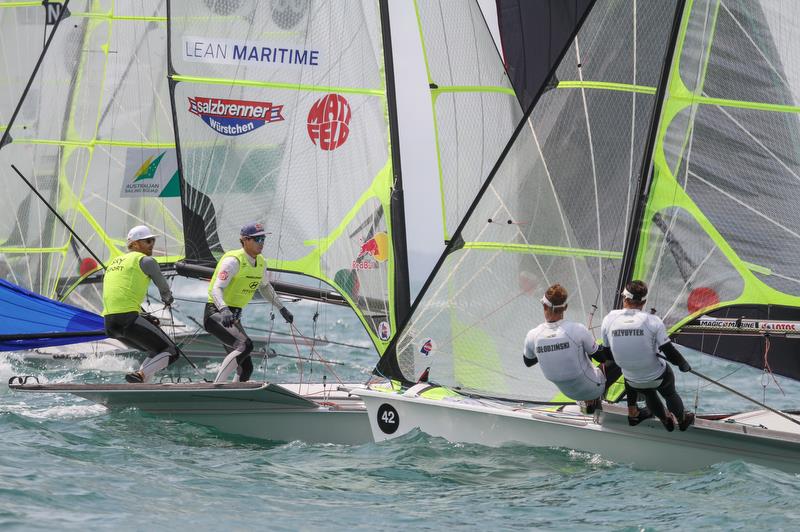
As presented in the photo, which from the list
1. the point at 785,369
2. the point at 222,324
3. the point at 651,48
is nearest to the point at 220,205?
the point at 222,324

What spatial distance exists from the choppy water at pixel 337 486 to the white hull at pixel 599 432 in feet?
0.32

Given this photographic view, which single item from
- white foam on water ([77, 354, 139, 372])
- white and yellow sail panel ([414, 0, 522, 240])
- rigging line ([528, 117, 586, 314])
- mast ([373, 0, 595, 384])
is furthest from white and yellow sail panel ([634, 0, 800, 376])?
A: white foam on water ([77, 354, 139, 372])

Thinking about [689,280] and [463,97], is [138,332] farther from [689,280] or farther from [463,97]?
[689,280]

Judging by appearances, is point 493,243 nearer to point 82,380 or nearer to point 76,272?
point 82,380

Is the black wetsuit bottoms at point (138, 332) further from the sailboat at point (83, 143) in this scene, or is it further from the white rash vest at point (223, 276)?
the sailboat at point (83, 143)

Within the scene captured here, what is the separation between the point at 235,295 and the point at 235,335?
0.43 meters

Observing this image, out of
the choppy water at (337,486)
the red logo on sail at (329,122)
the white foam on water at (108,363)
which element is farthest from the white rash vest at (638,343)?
the white foam on water at (108,363)

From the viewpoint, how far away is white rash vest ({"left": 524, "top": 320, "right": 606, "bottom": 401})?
8.22 m

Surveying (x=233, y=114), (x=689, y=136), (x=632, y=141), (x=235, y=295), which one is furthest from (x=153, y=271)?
(x=689, y=136)

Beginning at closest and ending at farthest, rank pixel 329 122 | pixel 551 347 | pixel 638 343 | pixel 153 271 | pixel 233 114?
pixel 638 343
pixel 551 347
pixel 153 271
pixel 329 122
pixel 233 114

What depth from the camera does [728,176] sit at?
921 centimetres

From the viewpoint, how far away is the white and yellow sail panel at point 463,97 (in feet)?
36.9

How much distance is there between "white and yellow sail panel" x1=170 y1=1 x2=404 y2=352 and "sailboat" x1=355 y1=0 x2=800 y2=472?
200cm

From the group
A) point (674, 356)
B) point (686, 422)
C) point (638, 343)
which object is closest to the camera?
point (674, 356)
